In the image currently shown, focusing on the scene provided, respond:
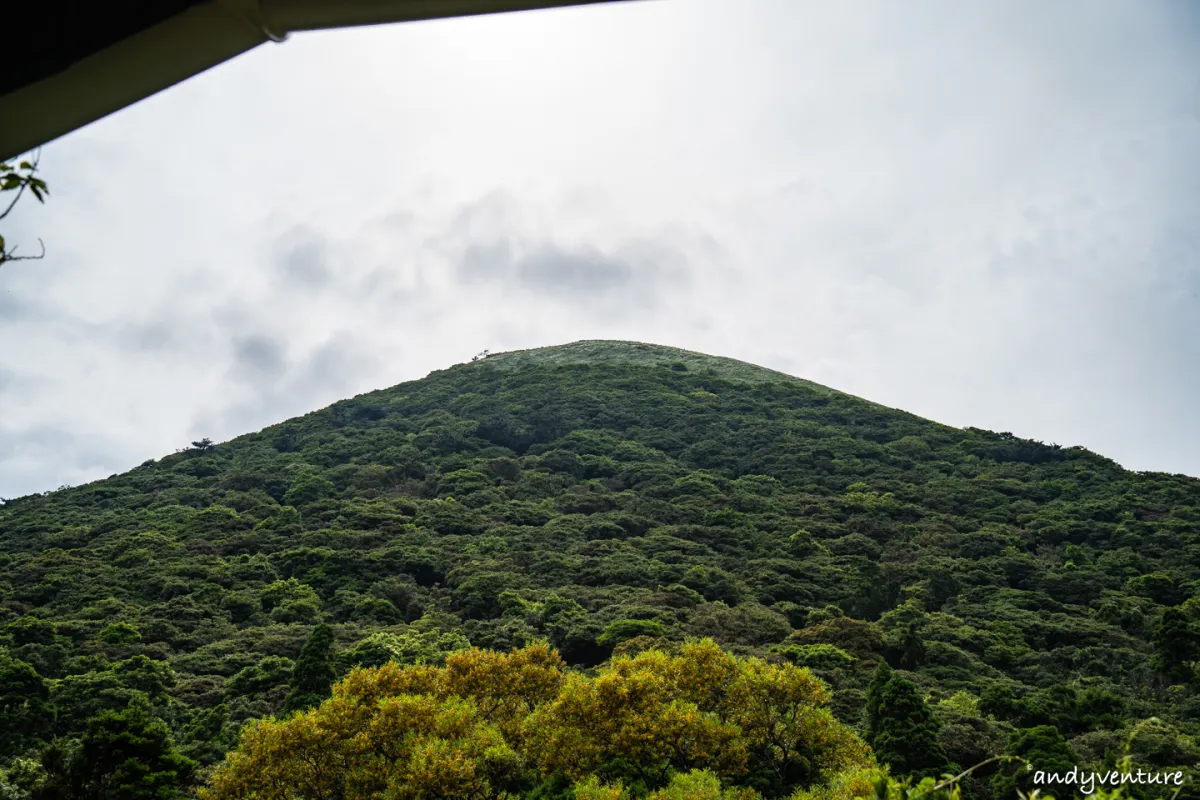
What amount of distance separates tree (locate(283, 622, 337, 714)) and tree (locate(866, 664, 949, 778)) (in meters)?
12.7

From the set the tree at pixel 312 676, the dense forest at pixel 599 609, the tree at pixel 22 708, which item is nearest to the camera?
the dense forest at pixel 599 609

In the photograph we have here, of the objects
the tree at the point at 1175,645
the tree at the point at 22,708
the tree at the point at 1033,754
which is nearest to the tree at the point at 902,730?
the tree at the point at 1033,754

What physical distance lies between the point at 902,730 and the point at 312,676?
45.2 ft

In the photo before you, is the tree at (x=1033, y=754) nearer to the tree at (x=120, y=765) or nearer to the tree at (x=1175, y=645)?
the tree at (x=1175, y=645)

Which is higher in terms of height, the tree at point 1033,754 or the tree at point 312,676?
the tree at point 312,676

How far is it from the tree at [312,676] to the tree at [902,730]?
12.7 metres

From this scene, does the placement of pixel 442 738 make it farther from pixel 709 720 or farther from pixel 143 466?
pixel 143 466

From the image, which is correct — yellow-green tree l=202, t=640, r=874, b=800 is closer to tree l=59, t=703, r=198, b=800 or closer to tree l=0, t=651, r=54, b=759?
tree l=59, t=703, r=198, b=800

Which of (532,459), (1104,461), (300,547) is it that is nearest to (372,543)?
(300,547)

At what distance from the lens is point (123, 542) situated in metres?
35.2

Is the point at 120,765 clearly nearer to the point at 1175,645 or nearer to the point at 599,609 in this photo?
the point at 599,609

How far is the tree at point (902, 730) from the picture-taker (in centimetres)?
1719

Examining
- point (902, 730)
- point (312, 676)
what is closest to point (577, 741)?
point (902, 730)

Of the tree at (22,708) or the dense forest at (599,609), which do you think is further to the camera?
the tree at (22,708)
